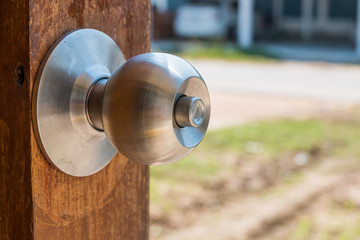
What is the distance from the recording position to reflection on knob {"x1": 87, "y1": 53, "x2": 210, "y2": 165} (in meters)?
0.51

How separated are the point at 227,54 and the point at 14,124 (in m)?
15.7

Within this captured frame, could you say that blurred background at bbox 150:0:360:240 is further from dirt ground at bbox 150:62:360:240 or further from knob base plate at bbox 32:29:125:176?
knob base plate at bbox 32:29:125:176

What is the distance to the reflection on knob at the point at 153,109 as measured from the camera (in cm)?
51

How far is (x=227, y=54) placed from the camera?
16.1 meters

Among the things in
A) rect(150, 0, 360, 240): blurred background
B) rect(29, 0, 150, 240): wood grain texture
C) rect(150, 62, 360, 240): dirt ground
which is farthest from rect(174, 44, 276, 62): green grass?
rect(29, 0, 150, 240): wood grain texture

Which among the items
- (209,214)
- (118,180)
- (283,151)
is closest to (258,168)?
(283,151)

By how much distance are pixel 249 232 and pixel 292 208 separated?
0.58 m

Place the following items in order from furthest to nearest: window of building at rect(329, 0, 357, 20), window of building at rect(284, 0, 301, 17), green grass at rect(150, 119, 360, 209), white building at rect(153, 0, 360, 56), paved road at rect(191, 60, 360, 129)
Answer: window of building at rect(284, 0, 301, 17)
window of building at rect(329, 0, 357, 20)
white building at rect(153, 0, 360, 56)
paved road at rect(191, 60, 360, 129)
green grass at rect(150, 119, 360, 209)

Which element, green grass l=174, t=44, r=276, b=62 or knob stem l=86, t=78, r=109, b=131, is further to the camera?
green grass l=174, t=44, r=276, b=62

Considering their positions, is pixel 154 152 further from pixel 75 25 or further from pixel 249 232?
pixel 249 232

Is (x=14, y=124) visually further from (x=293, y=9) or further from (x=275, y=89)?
(x=293, y=9)

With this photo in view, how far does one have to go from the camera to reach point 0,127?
584 mm

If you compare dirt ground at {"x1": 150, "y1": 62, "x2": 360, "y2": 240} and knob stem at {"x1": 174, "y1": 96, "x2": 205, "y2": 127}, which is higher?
knob stem at {"x1": 174, "y1": 96, "x2": 205, "y2": 127}

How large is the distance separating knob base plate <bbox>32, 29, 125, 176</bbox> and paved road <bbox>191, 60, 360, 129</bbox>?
21.5 ft
